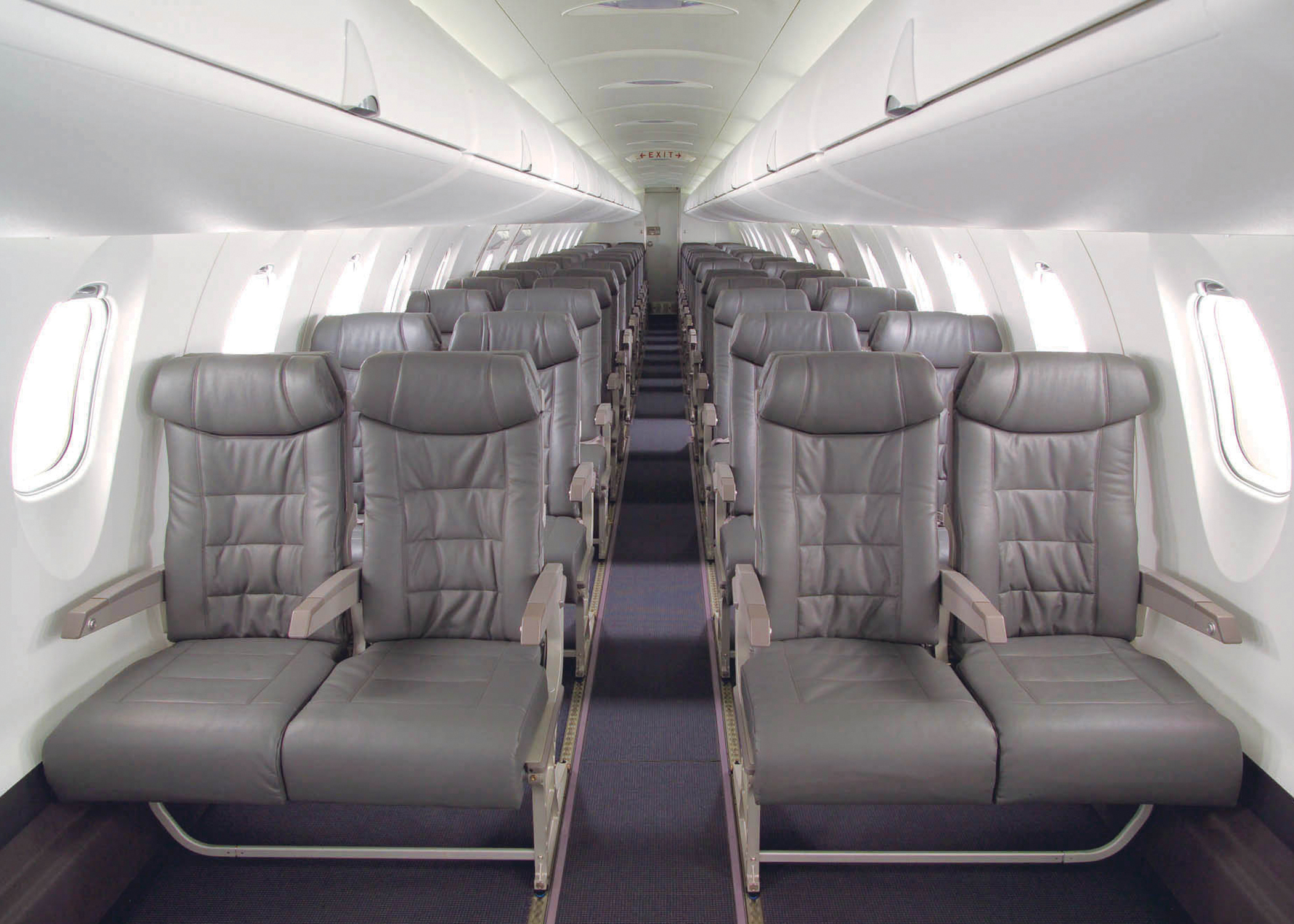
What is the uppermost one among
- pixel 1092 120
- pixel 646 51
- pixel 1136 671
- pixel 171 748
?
pixel 646 51

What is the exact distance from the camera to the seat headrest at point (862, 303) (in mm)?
6379

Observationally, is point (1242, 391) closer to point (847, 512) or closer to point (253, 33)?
point (847, 512)

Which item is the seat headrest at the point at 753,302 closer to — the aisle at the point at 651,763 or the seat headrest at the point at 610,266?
the aisle at the point at 651,763

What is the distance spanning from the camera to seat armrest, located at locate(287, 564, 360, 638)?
251 centimetres

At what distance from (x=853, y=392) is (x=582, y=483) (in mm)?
1542

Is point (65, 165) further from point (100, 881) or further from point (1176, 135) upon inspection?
point (100, 881)

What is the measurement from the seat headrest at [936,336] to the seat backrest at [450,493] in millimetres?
2754

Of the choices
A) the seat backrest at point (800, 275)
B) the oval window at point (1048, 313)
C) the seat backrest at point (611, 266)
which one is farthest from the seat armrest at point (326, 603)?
the seat backrest at point (800, 275)

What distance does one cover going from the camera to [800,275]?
9062 mm

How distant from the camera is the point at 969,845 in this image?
111 inches

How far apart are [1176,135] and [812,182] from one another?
290cm

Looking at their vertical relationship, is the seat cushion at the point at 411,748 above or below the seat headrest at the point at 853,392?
below

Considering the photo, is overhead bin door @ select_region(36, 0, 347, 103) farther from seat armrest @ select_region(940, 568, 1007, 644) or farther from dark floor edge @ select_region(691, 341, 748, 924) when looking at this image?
dark floor edge @ select_region(691, 341, 748, 924)

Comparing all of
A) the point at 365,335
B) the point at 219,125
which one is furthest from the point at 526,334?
the point at 219,125
